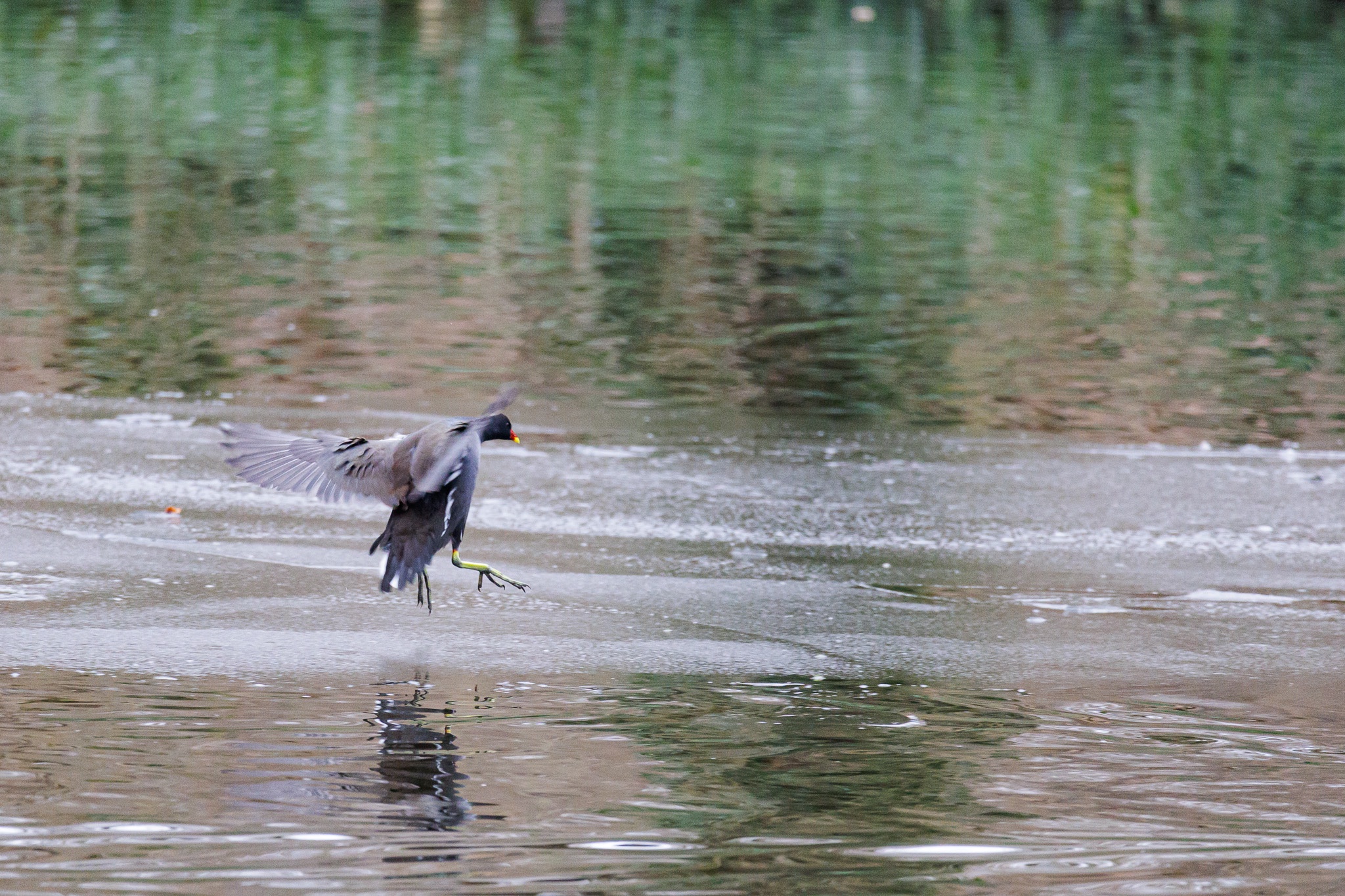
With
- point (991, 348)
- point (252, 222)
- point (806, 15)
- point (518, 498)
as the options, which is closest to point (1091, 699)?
point (518, 498)

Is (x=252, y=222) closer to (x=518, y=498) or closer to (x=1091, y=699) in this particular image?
(x=518, y=498)

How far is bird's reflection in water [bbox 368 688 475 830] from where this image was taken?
4.12 metres

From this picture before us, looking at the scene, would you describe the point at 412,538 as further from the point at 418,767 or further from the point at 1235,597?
the point at 1235,597

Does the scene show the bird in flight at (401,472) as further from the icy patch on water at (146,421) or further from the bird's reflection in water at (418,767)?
the icy patch on water at (146,421)

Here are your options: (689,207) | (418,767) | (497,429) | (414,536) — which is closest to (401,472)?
(414,536)

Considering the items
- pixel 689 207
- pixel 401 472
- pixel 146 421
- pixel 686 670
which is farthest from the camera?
pixel 689 207

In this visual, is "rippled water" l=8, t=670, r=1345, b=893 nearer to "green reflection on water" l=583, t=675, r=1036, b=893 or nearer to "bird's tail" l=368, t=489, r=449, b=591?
"green reflection on water" l=583, t=675, r=1036, b=893

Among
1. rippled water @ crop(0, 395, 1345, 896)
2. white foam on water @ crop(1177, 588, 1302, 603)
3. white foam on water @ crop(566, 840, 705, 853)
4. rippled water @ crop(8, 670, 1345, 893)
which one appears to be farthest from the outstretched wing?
white foam on water @ crop(1177, 588, 1302, 603)

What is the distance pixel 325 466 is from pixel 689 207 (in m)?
8.84

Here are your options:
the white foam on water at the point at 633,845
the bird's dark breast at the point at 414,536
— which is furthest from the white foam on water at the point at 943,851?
the bird's dark breast at the point at 414,536

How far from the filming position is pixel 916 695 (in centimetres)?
525

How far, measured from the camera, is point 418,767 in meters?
4.44

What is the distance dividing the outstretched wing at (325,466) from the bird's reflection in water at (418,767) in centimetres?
90

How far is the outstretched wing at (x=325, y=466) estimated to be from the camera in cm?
572
